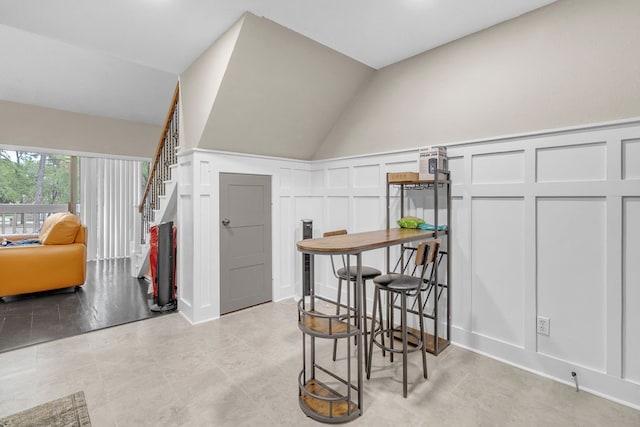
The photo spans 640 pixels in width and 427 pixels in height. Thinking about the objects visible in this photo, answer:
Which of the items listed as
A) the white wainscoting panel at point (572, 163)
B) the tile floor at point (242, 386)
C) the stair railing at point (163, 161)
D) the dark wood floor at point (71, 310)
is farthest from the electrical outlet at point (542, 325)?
the stair railing at point (163, 161)

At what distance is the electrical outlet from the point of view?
89.7 inches

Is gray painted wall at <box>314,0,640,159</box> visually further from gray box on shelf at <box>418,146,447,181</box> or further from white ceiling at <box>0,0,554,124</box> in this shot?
gray box on shelf at <box>418,146,447,181</box>

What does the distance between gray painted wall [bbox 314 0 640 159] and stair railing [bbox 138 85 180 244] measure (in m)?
2.50

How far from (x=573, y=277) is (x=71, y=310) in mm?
4915

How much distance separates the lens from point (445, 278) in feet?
9.22

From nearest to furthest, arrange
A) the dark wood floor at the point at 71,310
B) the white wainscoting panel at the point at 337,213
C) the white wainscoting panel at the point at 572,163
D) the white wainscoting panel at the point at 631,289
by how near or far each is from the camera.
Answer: the white wainscoting panel at the point at 631,289, the white wainscoting panel at the point at 572,163, the dark wood floor at the point at 71,310, the white wainscoting panel at the point at 337,213

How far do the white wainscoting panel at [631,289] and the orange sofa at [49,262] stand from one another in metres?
5.71

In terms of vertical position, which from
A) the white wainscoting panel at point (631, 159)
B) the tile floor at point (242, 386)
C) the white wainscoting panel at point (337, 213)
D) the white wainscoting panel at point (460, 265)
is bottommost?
the tile floor at point (242, 386)

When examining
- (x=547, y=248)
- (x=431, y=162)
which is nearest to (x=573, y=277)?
(x=547, y=248)

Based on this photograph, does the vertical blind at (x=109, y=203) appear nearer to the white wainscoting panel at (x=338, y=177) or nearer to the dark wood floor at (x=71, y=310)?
the dark wood floor at (x=71, y=310)

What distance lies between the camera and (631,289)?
1.96 meters

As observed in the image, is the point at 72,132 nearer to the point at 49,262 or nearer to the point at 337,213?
the point at 49,262

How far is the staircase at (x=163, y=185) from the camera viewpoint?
3908 millimetres

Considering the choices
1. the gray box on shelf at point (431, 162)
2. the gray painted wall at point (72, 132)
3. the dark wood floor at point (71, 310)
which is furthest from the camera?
the gray painted wall at point (72, 132)
